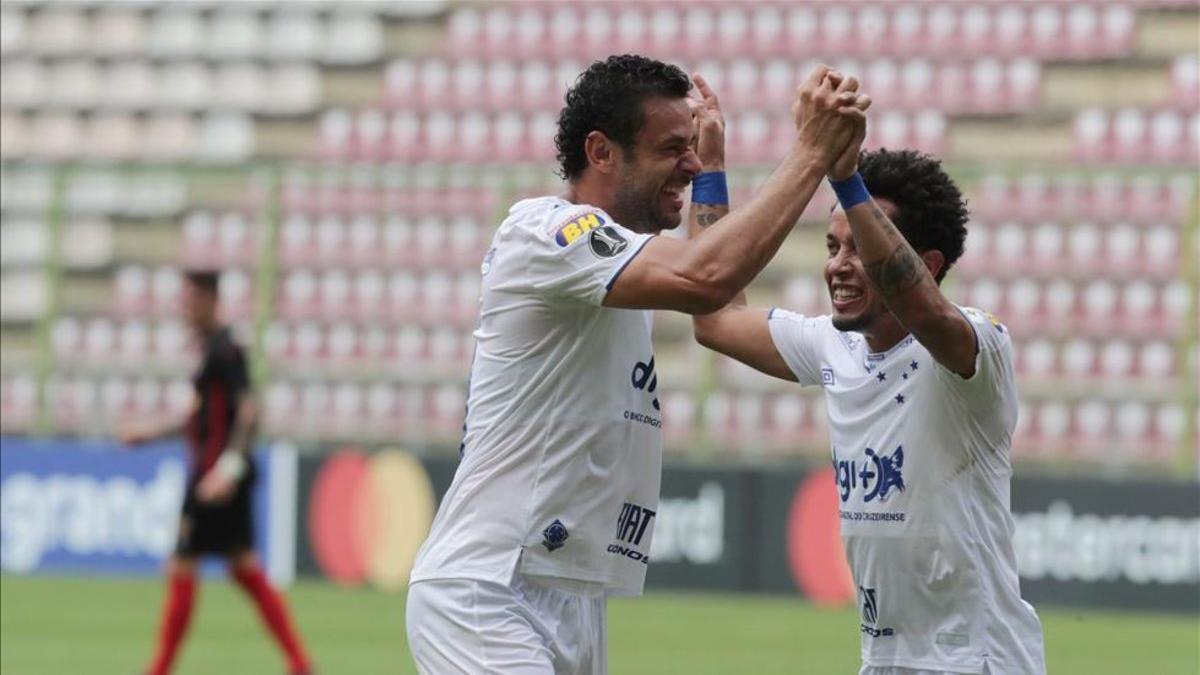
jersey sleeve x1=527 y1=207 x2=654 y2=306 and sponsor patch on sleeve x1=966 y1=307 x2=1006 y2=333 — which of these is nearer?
jersey sleeve x1=527 y1=207 x2=654 y2=306

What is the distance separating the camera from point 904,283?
17.9 feet

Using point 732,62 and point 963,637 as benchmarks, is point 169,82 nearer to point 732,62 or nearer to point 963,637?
point 732,62

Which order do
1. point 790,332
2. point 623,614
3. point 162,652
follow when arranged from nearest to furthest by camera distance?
point 790,332 → point 162,652 → point 623,614

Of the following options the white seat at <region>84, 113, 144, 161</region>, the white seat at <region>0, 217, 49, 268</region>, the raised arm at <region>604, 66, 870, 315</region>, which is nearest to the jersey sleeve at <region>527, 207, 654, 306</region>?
the raised arm at <region>604, 66, 870, 315</region>

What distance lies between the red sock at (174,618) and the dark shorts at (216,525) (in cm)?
33

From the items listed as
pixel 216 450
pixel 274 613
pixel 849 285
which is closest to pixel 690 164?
pixel 849 285

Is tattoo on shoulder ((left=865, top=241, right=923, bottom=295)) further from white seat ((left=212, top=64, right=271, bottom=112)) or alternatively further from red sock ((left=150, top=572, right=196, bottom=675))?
white seat ((left=212, top=64, right=271, bottom=112))

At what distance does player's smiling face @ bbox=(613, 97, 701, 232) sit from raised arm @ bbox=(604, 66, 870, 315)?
42 centimetres

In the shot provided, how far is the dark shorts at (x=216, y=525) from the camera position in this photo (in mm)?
13062

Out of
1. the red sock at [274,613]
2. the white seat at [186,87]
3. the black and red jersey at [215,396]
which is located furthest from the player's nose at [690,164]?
the white seat at [186,87]

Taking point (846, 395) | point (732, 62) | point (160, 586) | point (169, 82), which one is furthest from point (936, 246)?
point (169, 82)

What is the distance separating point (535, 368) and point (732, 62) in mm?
17395

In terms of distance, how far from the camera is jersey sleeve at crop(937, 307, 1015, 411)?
18.3 ft

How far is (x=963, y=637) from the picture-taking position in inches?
224
